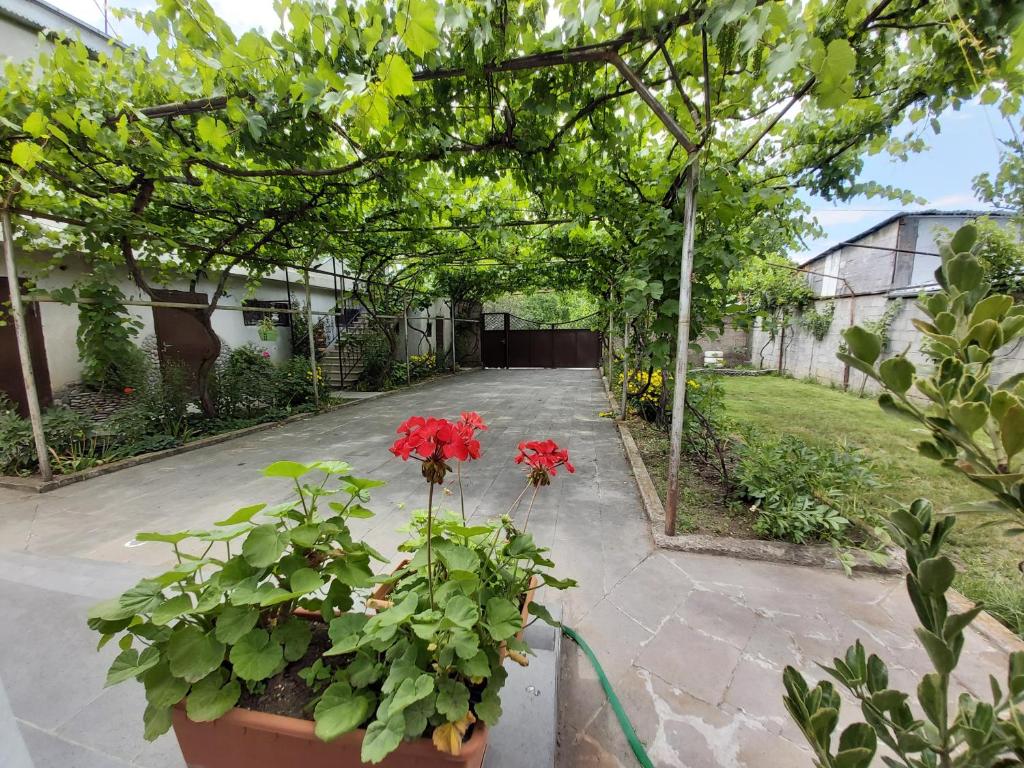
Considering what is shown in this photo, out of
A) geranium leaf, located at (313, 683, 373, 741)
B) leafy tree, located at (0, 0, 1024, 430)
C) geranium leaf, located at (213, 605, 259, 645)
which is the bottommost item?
geranium leaf, located at (313, 683, 373, 741)

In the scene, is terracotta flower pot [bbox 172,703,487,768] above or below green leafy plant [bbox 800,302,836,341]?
below

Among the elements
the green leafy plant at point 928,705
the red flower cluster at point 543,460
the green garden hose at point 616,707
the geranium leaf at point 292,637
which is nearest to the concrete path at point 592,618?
the green garden hose at point 616,707

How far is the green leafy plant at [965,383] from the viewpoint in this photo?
1.45ft

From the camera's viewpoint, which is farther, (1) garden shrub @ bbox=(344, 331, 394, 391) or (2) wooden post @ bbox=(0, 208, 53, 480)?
(1) garden shrub @ bbox=(344, 331, 394, 391)

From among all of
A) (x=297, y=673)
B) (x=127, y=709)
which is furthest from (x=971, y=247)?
(x=127, y=709)

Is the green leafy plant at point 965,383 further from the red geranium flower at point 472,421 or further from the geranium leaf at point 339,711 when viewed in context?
the geranium leaf at point 339,711

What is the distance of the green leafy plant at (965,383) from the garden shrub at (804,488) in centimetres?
218

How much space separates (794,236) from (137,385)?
708cm

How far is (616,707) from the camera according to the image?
52.7 inches

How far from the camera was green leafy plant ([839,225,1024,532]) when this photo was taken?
0.44 m

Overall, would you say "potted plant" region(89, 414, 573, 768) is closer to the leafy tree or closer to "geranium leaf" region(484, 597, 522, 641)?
"geranium leaf" region(484, 597, 522, 641)

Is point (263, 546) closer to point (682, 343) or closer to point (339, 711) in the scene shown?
point (339, 711)

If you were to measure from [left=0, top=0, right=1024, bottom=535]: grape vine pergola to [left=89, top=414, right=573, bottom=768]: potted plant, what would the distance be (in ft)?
5.52

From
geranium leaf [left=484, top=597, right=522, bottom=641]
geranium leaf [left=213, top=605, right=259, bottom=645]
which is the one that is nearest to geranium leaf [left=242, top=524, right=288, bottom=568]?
geranium leaf [left=213, top=605, right=259, bottom=645]
